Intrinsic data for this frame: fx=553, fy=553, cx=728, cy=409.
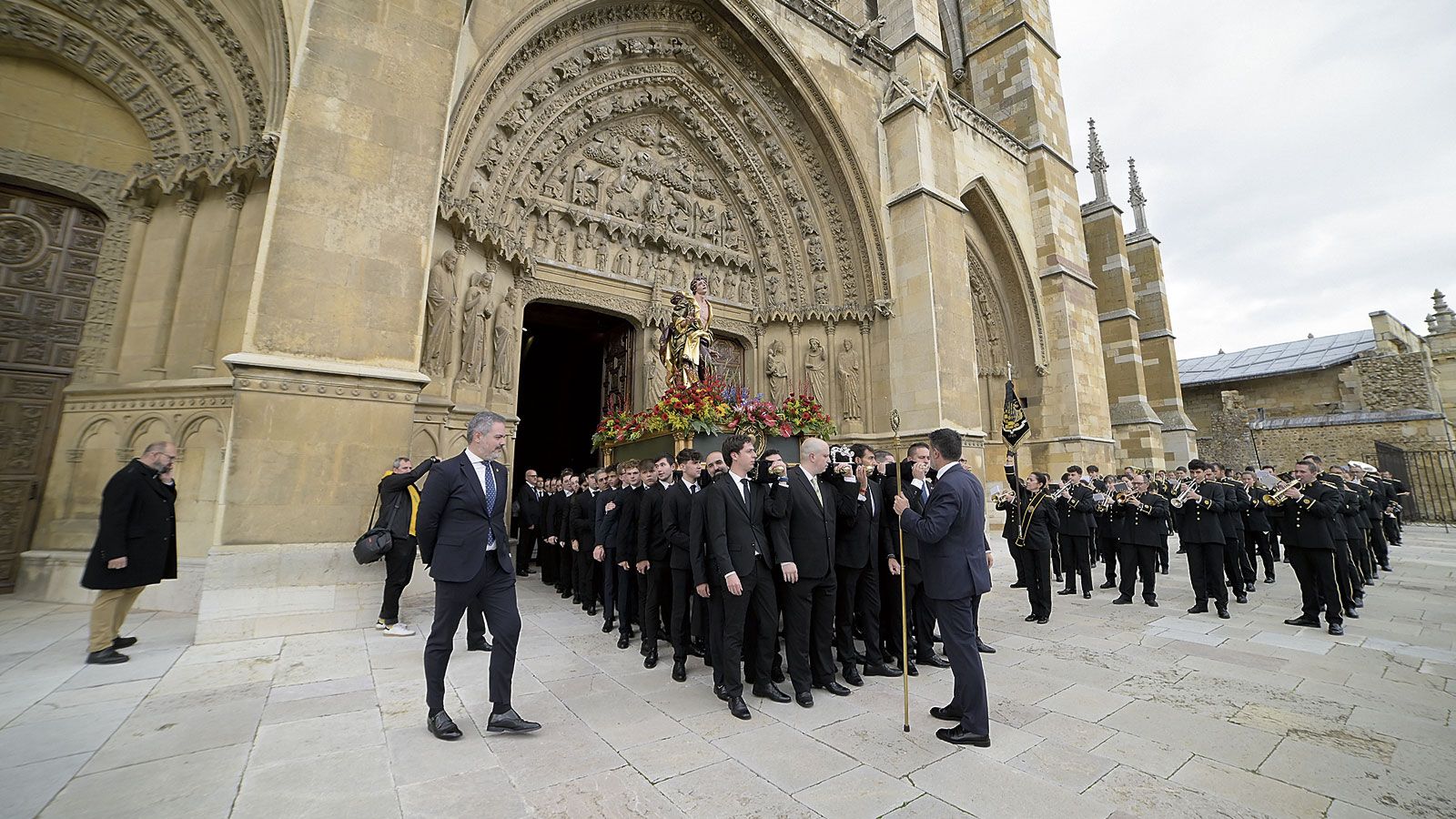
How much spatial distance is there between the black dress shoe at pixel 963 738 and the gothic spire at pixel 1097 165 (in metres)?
19.9

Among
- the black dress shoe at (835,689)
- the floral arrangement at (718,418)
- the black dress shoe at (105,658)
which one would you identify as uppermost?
the floral arrangement at (718,418)

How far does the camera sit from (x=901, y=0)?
12.6m

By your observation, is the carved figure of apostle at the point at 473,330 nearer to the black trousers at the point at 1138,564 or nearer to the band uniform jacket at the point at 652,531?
the band uniform jacket at the point at 652,531

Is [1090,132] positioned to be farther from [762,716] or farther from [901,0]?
[762,716]

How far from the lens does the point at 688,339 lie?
792 cm

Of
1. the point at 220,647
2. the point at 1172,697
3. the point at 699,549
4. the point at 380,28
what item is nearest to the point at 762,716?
the point at 699,549

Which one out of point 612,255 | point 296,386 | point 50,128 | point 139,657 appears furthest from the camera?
point 612,255

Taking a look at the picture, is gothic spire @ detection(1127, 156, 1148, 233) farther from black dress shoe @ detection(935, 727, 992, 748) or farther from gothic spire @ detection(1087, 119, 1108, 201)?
black dress shoe @ detection(935, 727, 992, 748)

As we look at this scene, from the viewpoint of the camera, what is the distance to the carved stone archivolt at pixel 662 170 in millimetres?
8297

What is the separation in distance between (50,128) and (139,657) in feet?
20.8

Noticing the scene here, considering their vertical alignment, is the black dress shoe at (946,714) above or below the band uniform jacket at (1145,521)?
below

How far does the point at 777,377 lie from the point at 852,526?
7.39m

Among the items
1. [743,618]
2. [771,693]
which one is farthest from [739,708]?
[743,618]

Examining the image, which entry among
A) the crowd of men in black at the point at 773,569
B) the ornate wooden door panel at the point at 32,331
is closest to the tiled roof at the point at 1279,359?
the crowd of men in black at the point at 773,569
